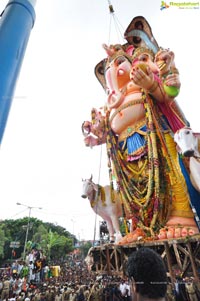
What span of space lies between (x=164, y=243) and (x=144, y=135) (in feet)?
8.42

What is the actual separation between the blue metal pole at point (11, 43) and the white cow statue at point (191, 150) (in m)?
3.29

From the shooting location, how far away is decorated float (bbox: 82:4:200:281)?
13.1ft

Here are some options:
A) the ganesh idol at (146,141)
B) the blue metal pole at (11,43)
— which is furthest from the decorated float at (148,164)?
the blue metal pole at (11,43)

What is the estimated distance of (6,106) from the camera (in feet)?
3.33

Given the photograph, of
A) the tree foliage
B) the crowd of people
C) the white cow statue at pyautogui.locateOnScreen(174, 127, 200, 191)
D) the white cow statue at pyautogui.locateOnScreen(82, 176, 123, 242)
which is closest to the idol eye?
the white cow statue at pyautogui.locateOnScreen(174, 127, 200, 191)

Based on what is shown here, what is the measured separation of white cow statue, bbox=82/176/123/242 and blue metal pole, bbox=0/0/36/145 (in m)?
4.66

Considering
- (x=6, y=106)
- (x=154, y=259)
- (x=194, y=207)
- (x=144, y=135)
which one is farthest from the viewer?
(x=144, y=135)

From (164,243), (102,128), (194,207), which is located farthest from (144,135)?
(164,243)

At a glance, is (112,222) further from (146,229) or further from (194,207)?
(194,207)

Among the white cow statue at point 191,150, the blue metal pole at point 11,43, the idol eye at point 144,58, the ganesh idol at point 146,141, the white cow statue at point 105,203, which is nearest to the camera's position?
the blue metal pole at point 11,43

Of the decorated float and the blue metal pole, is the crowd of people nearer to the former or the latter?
the decorated float

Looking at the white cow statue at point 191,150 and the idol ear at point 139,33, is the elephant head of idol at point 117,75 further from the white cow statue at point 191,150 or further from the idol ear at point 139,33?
the white cow statue at point 191,150

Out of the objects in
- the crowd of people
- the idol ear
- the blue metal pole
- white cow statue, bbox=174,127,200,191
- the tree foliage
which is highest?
the idol ear

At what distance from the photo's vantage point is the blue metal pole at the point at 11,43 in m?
1.02
